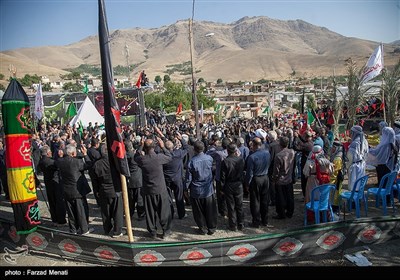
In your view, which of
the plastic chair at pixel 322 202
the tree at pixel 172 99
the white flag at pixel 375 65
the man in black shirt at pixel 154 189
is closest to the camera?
the plastic chair at pixel 322 202

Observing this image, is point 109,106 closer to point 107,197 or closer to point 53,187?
point 107,197

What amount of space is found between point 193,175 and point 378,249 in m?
3.32

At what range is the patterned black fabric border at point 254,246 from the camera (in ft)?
15.6

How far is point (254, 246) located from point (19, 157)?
3995 millimetres

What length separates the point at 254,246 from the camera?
477cm

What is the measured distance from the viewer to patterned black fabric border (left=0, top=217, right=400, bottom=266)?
4.76m

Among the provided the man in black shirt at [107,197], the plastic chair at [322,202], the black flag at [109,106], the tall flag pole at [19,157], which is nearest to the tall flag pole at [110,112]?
the black flag at [109,106]

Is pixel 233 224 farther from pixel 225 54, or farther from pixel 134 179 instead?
pixel 225 54

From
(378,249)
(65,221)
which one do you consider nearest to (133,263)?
(65,221)

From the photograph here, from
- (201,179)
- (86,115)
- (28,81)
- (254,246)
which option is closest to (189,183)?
(201,179)

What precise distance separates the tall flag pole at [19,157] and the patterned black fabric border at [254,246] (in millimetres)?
1236

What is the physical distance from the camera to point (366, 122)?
21406 millimetres

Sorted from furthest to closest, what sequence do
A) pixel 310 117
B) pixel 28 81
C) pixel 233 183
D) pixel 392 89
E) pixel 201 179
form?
1. pixel 28 81
2. pixel 310 117
3. pixel 392 89
4. pixel 233 183
5. pixel 201 179

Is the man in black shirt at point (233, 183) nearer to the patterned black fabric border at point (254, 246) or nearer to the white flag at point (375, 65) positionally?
the patterned black fabric border at point (254, 246)
